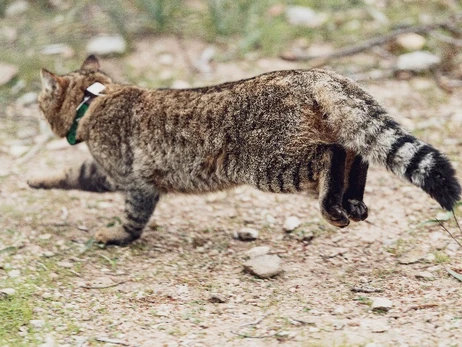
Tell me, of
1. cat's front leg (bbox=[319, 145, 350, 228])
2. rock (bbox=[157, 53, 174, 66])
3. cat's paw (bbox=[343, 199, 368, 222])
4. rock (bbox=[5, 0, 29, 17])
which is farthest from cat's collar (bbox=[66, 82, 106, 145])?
rock (bbox=[5, 0, 29, 17])

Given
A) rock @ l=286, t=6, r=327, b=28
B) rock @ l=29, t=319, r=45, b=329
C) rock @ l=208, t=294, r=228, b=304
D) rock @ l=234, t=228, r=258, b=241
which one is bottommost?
rock @ l=234, t=228, r=258, b=241

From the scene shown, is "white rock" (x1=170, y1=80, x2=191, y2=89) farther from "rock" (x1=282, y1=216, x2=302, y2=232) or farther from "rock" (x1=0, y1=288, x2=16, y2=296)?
"rock" (x1=0, y1=288, x2=16, y2=296)

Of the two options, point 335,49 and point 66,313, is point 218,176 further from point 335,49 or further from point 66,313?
point 335,49

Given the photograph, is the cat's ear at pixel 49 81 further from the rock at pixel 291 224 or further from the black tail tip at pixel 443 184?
the black tail tip at pixel 443 184


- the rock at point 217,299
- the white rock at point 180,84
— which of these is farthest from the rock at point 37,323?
the white rock at point 180,84

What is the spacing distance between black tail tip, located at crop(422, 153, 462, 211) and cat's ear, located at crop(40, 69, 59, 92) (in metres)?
2.81

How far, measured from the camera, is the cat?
386 cm

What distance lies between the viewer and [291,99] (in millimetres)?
4109

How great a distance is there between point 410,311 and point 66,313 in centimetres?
185

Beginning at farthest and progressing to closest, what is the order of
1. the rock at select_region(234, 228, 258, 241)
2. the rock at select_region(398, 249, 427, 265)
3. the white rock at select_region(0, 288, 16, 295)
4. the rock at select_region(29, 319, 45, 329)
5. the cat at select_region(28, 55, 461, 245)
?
the rock at select_region(234, 228, 258, 241)
the rock at select_region(398, 249, 427, 265)
the white rock at select_region(0, 288, 16, 295)
the cat at select_region(28, 55, 461, 245)
the rock at select_region(29, 319, 45, 329)

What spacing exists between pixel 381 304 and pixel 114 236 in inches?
77.5

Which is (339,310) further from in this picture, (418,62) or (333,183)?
(418,62)

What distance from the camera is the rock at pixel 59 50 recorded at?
291 inches

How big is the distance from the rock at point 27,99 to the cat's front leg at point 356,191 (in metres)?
3.78
